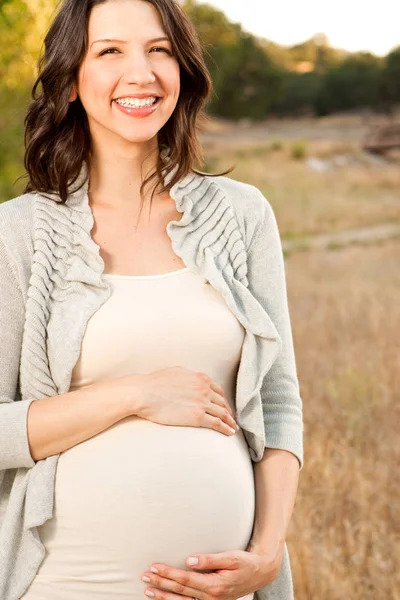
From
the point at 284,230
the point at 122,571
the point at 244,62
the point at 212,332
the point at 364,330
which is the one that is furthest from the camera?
the point at 244,62

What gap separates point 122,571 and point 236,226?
908 millimetres

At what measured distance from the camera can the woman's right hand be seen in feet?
6.63

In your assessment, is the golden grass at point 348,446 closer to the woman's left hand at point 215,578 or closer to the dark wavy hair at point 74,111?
the woman's left hand at point 215,578

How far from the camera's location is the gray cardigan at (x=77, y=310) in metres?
2.04

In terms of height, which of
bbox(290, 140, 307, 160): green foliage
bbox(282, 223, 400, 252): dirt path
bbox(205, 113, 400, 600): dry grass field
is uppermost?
bbox(205, 113, 400, 600): dry grass field

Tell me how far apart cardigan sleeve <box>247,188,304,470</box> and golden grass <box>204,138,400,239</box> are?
8100mm

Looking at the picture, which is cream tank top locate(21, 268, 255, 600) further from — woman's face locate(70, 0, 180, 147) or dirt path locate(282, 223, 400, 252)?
dirt path locate(282, 223, 400, 252)

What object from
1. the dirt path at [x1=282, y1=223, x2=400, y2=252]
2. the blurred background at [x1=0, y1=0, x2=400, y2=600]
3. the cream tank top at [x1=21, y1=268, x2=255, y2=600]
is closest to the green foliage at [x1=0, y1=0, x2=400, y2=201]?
the blurred background at [x1=0, y1=0, x2=400, y2=600]

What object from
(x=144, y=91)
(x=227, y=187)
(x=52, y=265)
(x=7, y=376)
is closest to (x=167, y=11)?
(x=144, y=91)

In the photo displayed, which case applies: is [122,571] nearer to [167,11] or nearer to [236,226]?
[236,226]

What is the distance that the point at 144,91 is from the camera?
7.26 feet

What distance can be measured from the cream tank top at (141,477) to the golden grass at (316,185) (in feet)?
27.3

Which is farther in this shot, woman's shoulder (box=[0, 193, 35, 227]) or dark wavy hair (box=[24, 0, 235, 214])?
dark wavy hair (box=[24, 0, 235, 214])

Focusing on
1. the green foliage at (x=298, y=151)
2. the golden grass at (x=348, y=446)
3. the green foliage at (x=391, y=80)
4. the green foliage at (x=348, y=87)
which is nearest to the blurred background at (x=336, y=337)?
the golden grass at (x=348, y=446)
